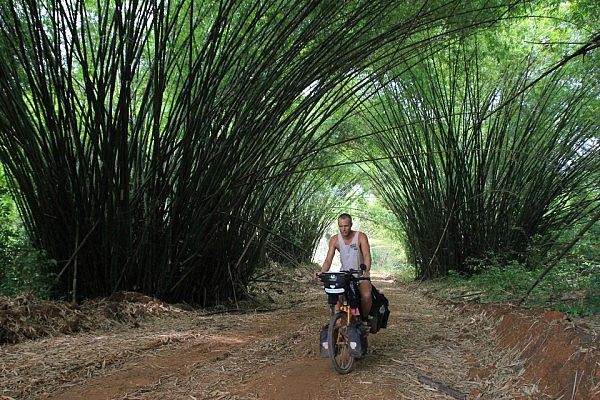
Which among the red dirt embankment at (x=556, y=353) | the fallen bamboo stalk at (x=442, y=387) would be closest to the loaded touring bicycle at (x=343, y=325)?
the fallen bamboo stalk at (x=442, y=387)

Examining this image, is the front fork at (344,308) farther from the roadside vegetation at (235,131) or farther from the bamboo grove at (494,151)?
the bamboo grove at (494,151)

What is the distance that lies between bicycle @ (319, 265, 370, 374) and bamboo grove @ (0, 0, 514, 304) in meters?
1.55

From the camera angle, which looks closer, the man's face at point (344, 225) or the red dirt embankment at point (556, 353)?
the red dirt embankment at point (556, 353)

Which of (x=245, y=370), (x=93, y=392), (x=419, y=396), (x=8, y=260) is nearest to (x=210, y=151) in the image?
(x=8, y=260)

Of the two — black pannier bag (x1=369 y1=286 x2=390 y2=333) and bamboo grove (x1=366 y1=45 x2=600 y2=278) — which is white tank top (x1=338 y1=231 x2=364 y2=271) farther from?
bamboo grove (x1=366 y1=45 x2=600 y2=278)

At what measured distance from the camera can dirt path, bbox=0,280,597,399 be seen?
7.47 ft

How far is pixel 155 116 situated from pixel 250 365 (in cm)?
200

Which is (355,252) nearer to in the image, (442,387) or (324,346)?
(324,346)

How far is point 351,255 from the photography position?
292 cm

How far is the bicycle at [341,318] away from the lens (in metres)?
2.61

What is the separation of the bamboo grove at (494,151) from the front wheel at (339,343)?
3.21 meters

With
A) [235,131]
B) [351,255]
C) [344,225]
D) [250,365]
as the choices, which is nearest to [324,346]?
[250,365]

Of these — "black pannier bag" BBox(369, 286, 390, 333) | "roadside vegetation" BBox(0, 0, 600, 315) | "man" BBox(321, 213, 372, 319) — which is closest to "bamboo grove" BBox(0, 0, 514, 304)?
"roadside vegetation" BBox(0, 0, 600, 315)

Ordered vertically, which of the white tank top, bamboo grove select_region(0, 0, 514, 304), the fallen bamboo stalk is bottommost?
the fallen bamboo stalk
